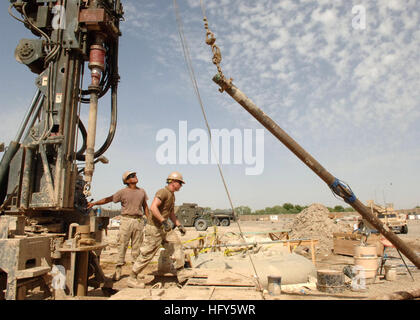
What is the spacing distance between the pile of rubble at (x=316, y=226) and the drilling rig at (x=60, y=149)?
1108cm

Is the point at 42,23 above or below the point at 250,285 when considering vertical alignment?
above

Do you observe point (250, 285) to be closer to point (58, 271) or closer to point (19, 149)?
point (58, 271)

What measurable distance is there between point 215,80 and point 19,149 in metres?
3.47

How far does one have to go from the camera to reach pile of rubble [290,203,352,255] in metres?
14.7

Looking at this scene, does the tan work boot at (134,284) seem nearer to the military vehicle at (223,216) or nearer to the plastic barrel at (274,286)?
the plastic barrel at (274,286)

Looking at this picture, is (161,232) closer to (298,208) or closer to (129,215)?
(129,215)

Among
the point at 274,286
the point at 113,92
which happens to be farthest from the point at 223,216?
the point at 274,286

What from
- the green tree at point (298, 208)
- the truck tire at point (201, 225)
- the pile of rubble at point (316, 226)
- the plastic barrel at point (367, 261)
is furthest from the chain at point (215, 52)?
the green tree at point (298, 208)

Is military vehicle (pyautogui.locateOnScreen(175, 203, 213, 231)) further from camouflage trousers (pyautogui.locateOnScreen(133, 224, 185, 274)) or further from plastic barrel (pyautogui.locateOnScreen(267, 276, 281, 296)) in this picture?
plastic barrel (pyautogui.locateOnScreen(267, 276, 281, 296))

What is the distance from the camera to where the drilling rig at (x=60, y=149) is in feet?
16.1

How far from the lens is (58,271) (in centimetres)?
451

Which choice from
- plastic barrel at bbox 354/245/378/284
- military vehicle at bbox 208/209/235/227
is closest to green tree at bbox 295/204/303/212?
military vehicle at bbox 208/209/235/227
